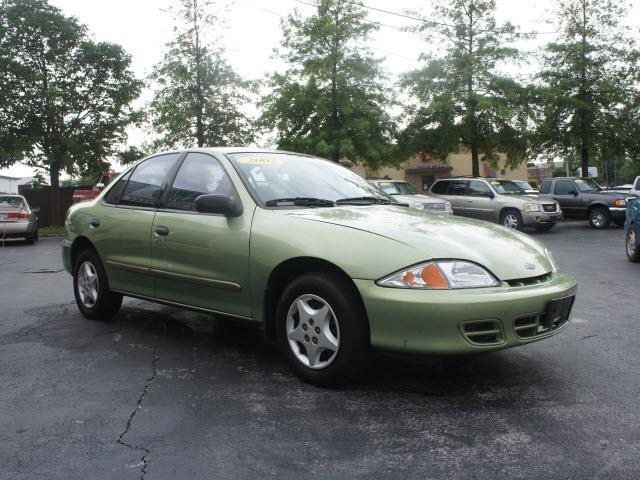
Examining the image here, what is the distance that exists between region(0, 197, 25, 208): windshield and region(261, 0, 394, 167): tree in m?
10.4

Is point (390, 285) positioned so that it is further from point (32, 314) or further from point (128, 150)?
point (128, 150)

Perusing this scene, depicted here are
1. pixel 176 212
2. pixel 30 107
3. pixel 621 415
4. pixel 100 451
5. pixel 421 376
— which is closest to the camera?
pixel 100 451

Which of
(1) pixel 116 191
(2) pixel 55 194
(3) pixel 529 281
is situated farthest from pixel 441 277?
(2) pixel 55 194

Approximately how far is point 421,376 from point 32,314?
4.28 metres

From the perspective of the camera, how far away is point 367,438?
10.2 feet

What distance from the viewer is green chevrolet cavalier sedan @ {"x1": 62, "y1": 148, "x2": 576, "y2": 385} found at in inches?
138

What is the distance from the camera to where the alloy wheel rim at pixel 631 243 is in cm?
1059

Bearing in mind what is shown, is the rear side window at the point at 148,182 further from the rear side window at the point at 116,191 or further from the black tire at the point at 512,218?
the black tire at the point at 512,218

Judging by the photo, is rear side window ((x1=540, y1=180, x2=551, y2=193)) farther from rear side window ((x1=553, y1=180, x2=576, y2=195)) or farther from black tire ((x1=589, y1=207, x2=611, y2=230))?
black tire ((x1=589, y1=207, x2=611, y2=230))

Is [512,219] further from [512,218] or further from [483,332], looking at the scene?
[483,332]

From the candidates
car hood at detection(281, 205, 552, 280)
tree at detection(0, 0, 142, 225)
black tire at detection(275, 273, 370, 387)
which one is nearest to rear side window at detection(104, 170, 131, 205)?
car hood at detection(281, 205, 552, 280)

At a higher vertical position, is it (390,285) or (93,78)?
(93,78)

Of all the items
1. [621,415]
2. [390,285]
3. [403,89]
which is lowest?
[621,415]

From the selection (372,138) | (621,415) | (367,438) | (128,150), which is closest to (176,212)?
(367,438)
